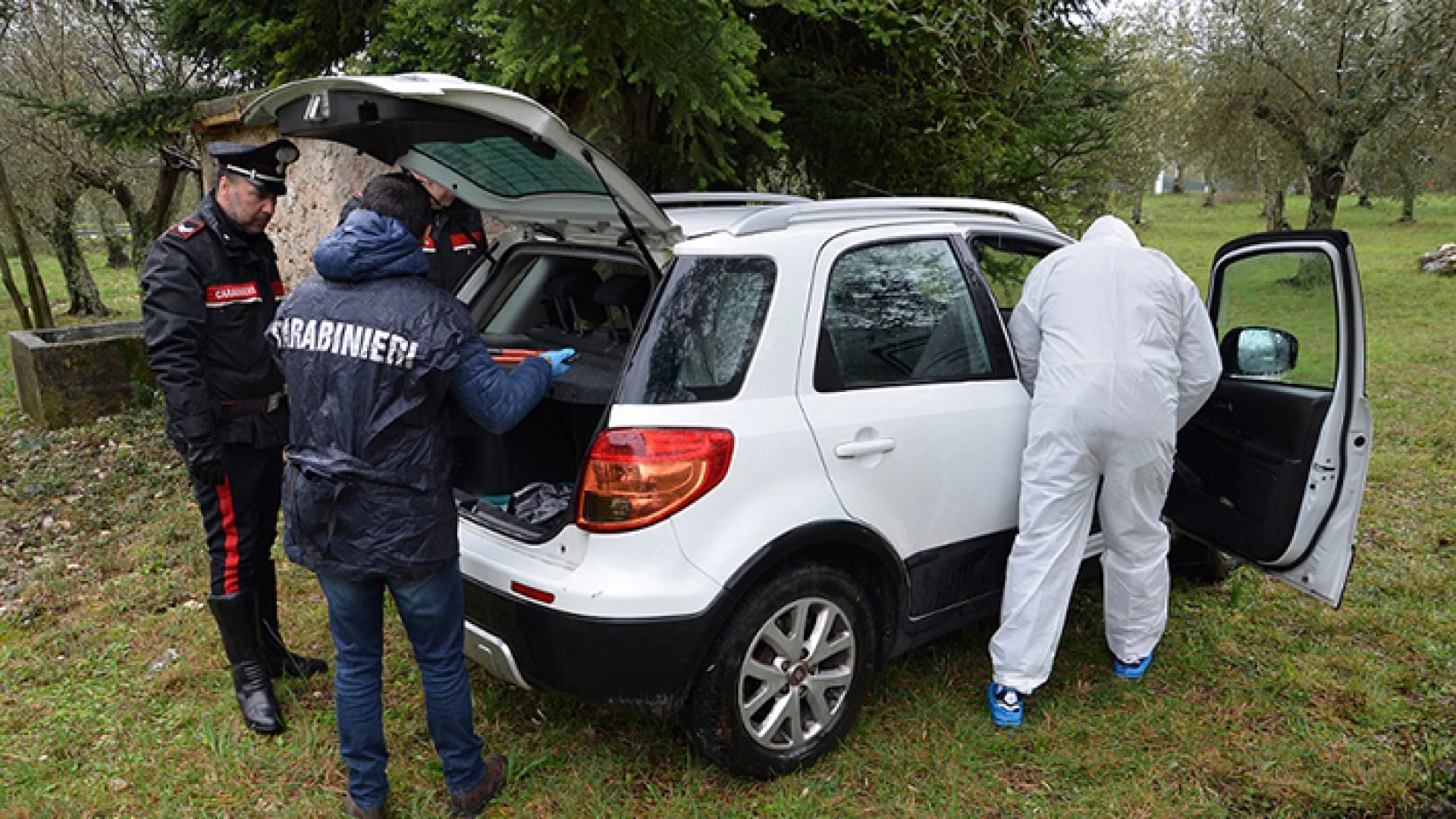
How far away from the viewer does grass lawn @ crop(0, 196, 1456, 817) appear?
3.10 metres

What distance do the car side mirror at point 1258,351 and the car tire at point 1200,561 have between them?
1001mm

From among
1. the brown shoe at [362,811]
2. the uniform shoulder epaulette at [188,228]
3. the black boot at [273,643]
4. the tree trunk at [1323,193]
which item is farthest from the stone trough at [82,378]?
the tree trunk at [1323,193]

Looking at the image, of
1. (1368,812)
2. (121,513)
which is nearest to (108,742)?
(121,513)

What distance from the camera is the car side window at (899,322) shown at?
309cm

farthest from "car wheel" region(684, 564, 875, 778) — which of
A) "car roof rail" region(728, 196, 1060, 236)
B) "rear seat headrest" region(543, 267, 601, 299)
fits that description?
"rear seat headrest" region(543, 267, 601, 299)

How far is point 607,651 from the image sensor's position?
8.95 ft

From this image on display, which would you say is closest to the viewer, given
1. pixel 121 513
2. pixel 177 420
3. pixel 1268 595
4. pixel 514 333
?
pixel 177 420

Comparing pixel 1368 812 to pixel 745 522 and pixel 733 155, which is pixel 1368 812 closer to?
pixel 745 522

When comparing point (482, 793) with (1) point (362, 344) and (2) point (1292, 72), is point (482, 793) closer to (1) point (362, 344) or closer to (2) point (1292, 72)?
(1) point (362, 344)

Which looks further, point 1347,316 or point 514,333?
point 514,333

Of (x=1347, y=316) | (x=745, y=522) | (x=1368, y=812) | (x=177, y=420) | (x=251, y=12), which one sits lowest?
(x=1368, y=812)

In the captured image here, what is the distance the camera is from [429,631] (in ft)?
9.20

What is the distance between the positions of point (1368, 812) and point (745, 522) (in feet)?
7.07

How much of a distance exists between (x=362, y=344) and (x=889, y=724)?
219 centimetres
